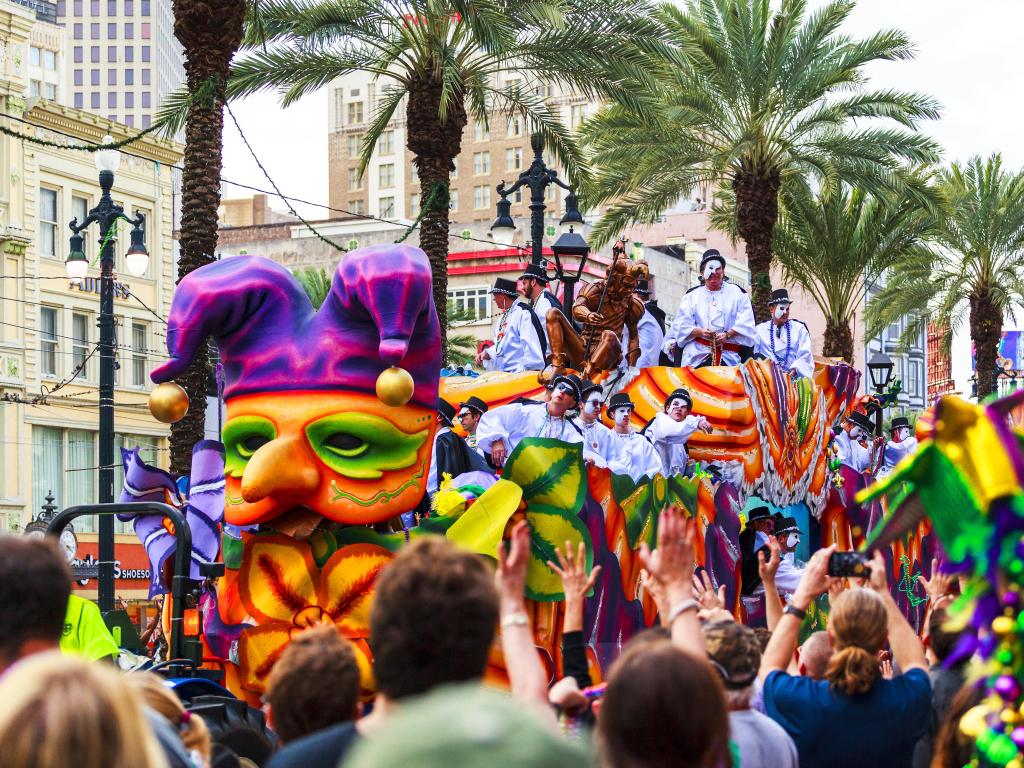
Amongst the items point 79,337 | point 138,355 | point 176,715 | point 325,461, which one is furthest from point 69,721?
point 138,355

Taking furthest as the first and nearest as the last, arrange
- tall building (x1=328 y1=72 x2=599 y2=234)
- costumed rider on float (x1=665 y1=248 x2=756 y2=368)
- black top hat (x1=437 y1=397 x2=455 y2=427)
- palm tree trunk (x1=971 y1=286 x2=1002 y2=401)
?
1. tall building (x1=328 y1=72 x2=599 y2=234)
2. palm tree trunk (x1=971 y1=286 x2=1002 y2=401)
3. costumed rider on float (x1=665 y1=248 x2=756 y2=368)
4. black top hat (x1=437 y1=397 x2=455 y2=427)

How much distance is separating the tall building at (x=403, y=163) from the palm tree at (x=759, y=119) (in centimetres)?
5772

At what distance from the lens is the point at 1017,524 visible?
11.6ft

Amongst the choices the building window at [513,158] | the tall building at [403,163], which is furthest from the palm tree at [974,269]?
the building window at [513,158]

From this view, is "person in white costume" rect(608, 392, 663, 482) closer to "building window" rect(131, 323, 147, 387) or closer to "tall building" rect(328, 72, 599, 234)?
"building window" rect(131, 323, 147, 387)

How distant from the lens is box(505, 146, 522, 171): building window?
8831 cm

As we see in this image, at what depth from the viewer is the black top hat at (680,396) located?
13.1 meters

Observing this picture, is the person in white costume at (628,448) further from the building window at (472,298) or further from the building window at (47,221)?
the building window at (472,298)

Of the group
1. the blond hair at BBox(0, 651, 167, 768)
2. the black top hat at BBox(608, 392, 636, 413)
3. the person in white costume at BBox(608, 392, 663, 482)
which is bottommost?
the person in white costume at BBox(608, 392, 663, 482)

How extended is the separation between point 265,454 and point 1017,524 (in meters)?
4.68

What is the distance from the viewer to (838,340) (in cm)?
3178

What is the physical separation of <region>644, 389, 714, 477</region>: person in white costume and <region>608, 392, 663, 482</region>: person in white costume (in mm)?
185

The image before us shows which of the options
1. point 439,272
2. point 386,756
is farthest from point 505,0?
point 386,756

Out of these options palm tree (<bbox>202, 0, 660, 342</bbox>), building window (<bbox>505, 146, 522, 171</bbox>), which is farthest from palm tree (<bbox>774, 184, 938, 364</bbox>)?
building window (<bbox>505, 146, 522, 171</bbox>)
